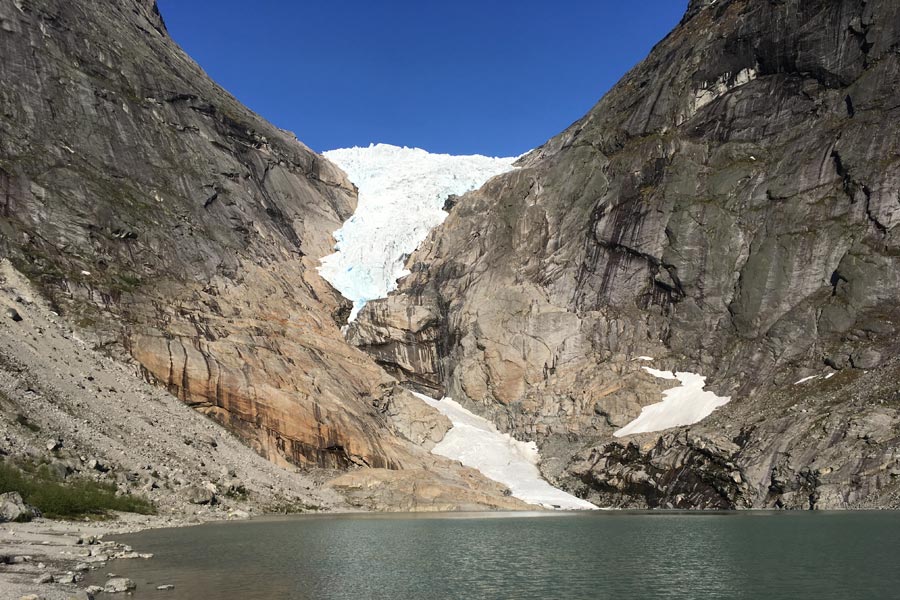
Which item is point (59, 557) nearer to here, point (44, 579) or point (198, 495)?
point (44, 579)

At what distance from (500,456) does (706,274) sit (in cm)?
3144

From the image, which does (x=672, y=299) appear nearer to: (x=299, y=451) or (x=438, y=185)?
(x=299, y=451)

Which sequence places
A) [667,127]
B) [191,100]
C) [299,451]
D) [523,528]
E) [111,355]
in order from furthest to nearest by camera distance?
[191,100] → [667,127] → [299,451] → [111,355] → [523,528]

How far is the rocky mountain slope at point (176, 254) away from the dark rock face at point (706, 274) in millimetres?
12685

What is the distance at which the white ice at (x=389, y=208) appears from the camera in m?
114

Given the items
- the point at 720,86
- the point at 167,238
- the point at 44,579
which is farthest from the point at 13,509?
the point at 720,86

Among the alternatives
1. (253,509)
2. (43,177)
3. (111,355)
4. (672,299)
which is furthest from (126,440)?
(672,299)

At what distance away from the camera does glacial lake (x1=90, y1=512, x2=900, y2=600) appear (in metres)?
23.3

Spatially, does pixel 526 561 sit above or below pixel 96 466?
below

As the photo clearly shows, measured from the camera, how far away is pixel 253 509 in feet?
174

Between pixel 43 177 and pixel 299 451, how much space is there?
38.1 metres

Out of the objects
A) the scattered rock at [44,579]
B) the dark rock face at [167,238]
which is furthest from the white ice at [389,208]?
Answer: the scattered rock at [44,579]

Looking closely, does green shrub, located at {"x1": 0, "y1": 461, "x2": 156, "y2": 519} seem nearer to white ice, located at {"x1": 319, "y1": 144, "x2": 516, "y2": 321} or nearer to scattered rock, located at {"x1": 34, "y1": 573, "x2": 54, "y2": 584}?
scattered rock, located at {"x1": 34, "y1": 573, "x2": 54, "y2": 584}

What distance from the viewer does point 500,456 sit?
81.0 meters
